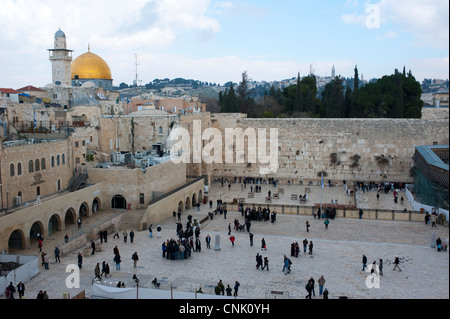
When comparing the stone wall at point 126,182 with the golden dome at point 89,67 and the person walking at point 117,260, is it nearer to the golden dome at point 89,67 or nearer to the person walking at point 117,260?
the person walking at point 117,260

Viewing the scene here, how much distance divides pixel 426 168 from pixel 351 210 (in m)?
4.56

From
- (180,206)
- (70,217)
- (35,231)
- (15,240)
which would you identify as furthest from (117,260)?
(180,206)

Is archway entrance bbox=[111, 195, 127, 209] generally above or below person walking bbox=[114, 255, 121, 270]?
above

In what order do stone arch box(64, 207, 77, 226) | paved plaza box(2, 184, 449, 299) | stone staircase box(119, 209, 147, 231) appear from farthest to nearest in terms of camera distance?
stone staircase box(119, 209, 147, 231)
stone arch box(64, 207, 77, 226)
paved plaza box(2, 184, 449, 299)

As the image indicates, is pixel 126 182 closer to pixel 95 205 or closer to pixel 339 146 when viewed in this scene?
pixel 95 205

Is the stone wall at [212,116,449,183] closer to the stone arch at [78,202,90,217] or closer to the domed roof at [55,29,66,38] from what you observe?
the stone arch at [78,202,90,217]

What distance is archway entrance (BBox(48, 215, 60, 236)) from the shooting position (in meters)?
16.7

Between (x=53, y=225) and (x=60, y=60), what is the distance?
2277cm

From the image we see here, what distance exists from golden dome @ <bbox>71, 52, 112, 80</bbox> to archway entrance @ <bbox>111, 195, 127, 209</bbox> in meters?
22.2

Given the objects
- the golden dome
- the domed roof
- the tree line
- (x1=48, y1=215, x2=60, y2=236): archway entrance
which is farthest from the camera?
the golden dome

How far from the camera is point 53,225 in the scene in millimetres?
17812

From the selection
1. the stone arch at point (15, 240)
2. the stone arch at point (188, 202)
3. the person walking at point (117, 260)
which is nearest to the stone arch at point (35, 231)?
the stone arch at point (15, 240)

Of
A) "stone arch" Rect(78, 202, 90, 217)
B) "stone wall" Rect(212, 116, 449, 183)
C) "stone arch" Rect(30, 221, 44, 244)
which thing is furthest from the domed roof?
"stone arch" Rect(30, 221, 44, 244)
